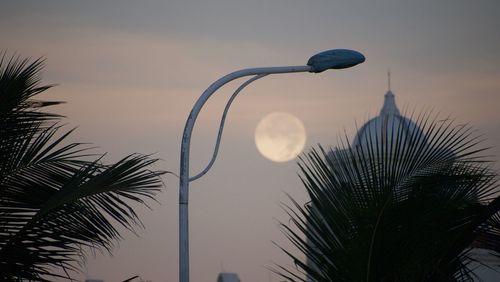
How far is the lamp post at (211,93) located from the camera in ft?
32.5

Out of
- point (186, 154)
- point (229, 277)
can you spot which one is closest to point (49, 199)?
point (186, 154)

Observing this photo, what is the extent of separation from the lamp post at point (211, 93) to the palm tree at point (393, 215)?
1.33m

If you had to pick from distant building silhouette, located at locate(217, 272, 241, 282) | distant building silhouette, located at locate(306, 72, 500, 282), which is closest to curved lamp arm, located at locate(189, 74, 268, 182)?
distant building silhouette, located at locate(306, 72, 500, 282)

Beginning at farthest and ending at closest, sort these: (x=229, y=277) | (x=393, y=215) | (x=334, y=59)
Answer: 1. (x=229, y=277)
2. (x=334, y=59)
3. (x=393, y=215)

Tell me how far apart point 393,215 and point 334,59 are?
2.83 m

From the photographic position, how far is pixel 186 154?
1027 centimetres

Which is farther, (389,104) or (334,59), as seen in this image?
(389,104)

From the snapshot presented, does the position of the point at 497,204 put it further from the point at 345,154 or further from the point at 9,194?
the point at 9,194

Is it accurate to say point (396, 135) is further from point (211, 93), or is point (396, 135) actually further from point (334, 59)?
point (211, 93)

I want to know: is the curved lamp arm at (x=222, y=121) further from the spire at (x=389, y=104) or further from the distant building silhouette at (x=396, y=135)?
the spire at (x=389, y=104)

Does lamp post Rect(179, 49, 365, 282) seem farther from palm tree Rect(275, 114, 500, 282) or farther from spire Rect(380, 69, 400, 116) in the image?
spire Rect(380, 69, 400, 116)

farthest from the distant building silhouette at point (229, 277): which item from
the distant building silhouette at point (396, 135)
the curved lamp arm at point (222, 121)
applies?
the curved lamp arm at point (222, 121)

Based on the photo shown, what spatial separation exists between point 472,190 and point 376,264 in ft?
4.92

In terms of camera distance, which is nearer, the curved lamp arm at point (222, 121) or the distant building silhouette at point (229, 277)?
the curved lamp arm at point (222, 121)
